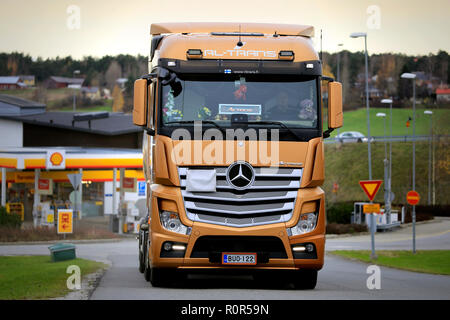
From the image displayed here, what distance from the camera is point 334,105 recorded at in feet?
45.9

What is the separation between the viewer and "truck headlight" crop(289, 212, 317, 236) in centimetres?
1390

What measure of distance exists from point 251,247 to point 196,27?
3.91 metres

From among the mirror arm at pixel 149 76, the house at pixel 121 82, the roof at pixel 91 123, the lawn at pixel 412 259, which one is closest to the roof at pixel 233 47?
the mirror arm at pixel 149 76

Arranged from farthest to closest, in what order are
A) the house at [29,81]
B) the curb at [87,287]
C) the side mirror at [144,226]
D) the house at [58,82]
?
the house at [29,81], the house at [58,82], the side mirror at [144,226], the curb at [87,287]

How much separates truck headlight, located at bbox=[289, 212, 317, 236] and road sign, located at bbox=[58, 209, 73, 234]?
27374mm

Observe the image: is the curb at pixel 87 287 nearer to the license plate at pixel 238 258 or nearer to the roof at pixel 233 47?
the license plate at pixel 238 258

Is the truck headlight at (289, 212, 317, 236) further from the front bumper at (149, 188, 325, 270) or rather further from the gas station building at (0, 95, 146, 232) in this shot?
the gas station building at (0, 95, 146, 232)

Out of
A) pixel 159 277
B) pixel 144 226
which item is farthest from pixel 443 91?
pixel 159 277

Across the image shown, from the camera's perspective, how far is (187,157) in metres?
13.7

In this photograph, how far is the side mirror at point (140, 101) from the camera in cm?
1410

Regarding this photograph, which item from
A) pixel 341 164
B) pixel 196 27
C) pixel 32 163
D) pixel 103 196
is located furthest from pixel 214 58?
pixel 341 164

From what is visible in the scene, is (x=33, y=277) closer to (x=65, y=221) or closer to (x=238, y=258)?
(x=238, y=258)

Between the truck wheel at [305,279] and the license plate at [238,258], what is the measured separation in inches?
55.3
